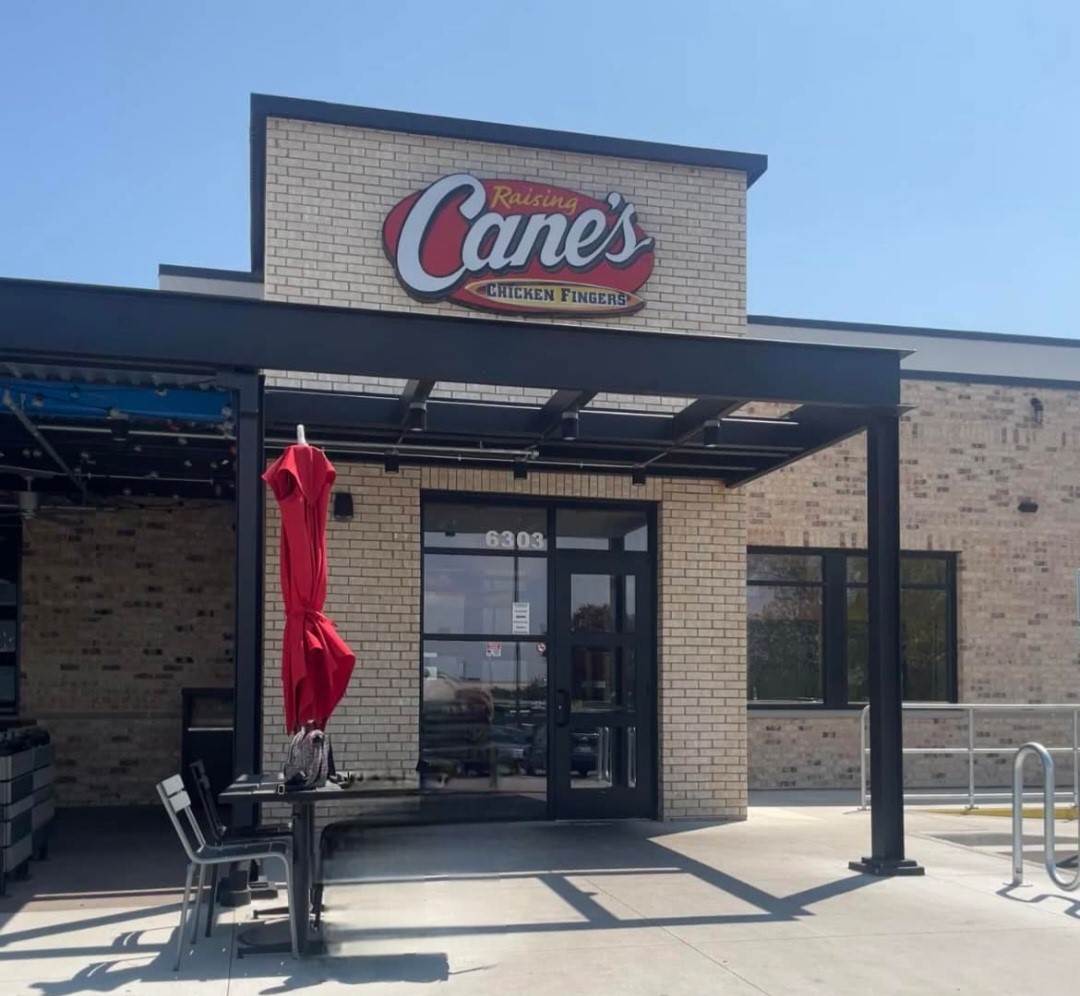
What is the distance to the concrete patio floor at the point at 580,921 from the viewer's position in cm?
670

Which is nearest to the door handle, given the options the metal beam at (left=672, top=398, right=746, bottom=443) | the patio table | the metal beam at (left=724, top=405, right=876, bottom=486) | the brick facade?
the brick facade

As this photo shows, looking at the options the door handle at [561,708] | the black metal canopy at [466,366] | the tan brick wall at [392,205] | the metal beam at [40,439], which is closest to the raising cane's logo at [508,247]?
the tan brick wall at [392,205]

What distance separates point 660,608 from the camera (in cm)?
1235

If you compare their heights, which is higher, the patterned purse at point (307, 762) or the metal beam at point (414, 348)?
the metal beam at point (414, 348)

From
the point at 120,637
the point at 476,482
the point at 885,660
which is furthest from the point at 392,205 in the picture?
the point at 885,660

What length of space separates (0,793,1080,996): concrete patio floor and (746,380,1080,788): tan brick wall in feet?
17.5

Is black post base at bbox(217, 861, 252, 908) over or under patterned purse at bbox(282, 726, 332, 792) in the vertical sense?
under

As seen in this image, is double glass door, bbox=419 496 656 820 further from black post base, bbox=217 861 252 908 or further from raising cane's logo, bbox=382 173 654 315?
black post base, bbox=217 861 252 908

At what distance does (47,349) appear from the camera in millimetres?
7883

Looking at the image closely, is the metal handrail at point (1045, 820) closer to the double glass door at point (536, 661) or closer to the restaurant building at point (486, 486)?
the restaurant building at point (486, 486)

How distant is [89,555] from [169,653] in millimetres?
1290

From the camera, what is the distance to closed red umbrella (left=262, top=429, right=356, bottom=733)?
7.26 meters

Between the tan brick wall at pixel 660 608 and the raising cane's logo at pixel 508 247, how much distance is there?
1563 mm

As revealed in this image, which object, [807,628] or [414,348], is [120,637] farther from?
[807,628]
